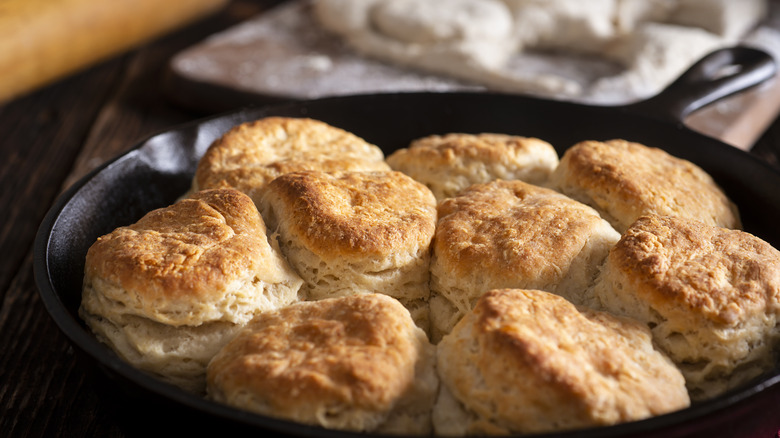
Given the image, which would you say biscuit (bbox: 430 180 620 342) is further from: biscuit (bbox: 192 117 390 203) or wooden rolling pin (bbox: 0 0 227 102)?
wooden rolling pin (bbox: 0 0 227 102)

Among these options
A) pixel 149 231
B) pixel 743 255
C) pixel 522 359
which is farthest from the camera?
pixel 149 231

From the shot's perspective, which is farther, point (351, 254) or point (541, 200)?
point (541, 200)

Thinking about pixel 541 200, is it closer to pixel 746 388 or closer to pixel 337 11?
pixel 746 388

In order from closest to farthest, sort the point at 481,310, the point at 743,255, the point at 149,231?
the point at 481,310 → the point at 743,255 → the point at 149,231

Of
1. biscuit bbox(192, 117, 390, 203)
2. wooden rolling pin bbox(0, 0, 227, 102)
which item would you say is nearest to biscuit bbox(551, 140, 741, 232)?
biscuit bbox(192, 117, 390, 203)

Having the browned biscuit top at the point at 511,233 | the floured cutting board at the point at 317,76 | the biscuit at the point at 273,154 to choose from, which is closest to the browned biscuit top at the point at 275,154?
the biscuit at the point at 273,154

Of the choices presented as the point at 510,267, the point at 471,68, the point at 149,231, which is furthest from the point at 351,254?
the point at 471,68

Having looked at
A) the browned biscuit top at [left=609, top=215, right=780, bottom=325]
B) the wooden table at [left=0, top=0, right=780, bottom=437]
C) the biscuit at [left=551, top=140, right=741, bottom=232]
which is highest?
the browned biscuit top at [left=609, top=215, right=780, bottom=325]
